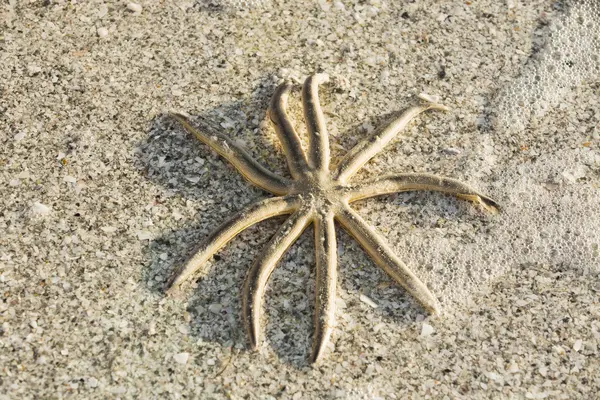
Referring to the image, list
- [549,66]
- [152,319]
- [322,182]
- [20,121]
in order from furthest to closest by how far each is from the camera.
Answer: [549,66] → [20,121] → [322,182] → [152,319]

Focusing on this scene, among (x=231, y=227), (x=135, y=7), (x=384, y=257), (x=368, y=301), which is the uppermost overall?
(x=135, y=7)

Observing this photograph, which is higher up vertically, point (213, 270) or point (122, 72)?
point (122, 72)

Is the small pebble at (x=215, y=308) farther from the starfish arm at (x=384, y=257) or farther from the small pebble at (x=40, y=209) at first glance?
the small pebble at (x=40, y=209)

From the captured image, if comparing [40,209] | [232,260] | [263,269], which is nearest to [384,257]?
[263,269]

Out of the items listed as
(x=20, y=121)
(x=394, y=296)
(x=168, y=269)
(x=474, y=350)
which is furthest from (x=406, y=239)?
(x=20, y=121)

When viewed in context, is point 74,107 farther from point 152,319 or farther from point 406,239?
point 406,239

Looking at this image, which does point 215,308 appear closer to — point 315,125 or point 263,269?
point 263,269
